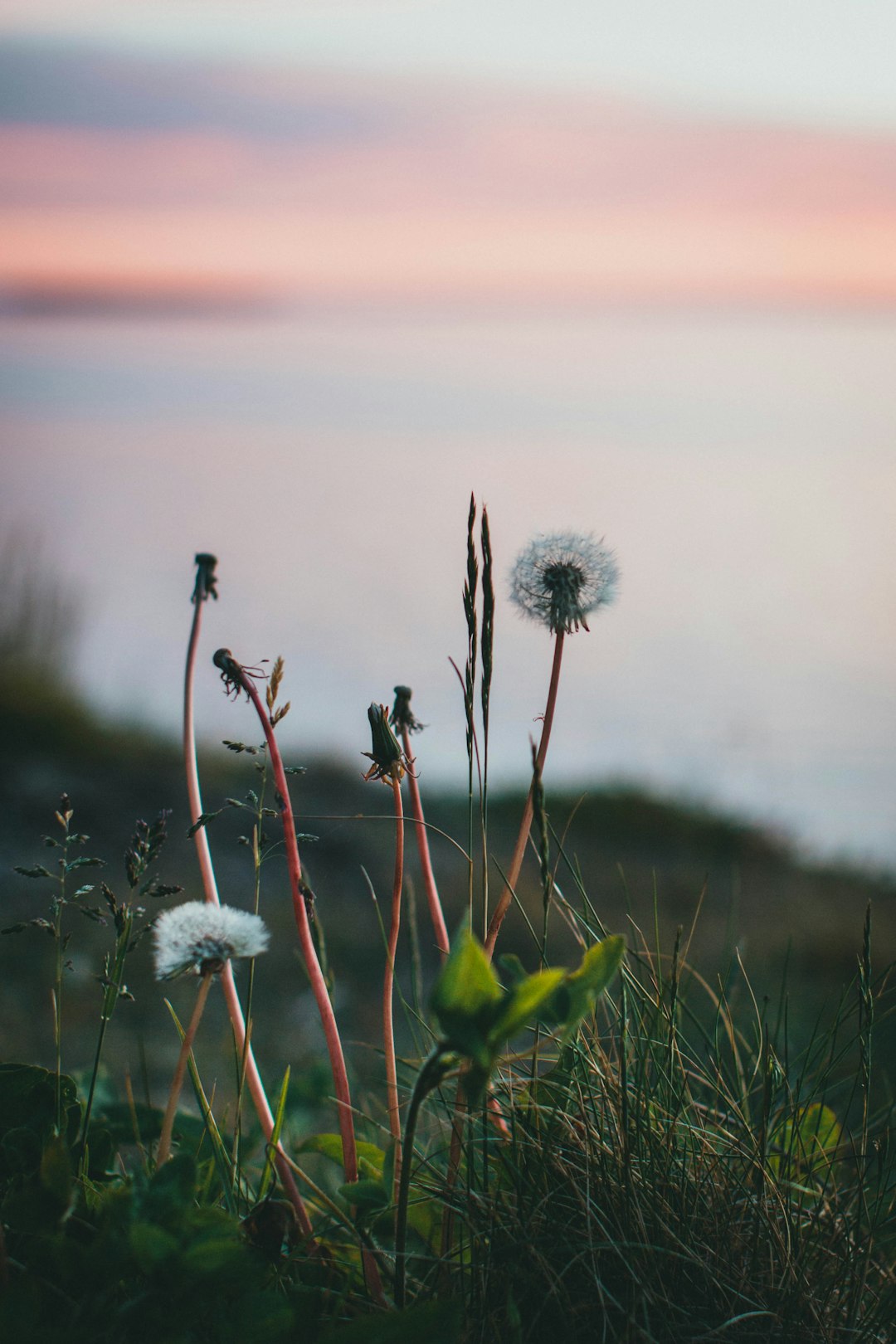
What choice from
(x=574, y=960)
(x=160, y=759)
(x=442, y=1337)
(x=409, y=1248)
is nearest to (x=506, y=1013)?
(x=442, y=1337)

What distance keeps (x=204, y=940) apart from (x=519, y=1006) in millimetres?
332

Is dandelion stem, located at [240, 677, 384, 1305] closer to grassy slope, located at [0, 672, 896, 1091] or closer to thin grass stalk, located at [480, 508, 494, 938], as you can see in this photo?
Result: thin grass stalk, located at [480, 508, 494, 938]

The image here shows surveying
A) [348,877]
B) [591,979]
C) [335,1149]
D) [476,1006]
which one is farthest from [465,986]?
[348,877]

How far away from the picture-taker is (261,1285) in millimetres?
1007

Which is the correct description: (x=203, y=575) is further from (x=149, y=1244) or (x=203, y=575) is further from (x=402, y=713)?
(x=149, y=1244)

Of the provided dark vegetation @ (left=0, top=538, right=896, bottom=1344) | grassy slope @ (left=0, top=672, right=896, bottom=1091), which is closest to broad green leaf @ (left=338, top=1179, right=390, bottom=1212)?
dark vegetation @ (left=0, top=538, right=896, bottom=1344)

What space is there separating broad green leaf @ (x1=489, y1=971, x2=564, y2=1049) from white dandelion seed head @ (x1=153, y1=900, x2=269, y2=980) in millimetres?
258

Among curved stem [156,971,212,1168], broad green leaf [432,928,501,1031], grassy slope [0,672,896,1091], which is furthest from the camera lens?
grassy slope [0,672,896,1091]

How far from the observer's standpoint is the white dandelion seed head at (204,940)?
3.14 feet

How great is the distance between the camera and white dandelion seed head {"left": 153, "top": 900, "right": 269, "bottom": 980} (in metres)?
0.96

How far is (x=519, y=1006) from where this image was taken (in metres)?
0.77

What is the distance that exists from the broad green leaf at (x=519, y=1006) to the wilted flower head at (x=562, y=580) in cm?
48

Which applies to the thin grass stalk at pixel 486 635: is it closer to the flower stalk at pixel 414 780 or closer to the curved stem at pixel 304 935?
the flower stalk at pixel 414 780

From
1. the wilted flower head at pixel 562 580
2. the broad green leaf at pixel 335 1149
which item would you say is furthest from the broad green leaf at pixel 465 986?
the broad green leaf at pixel 335 1149
